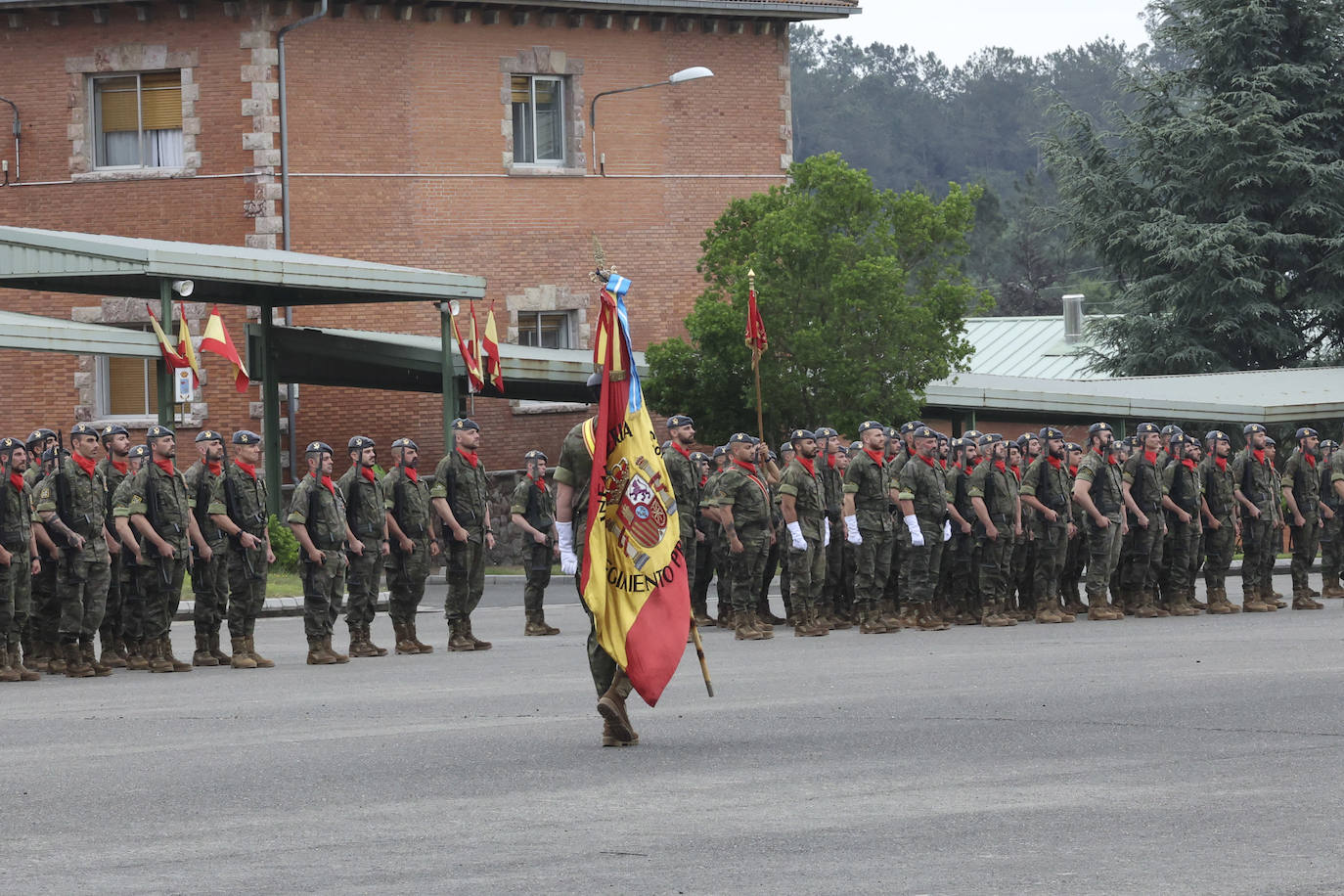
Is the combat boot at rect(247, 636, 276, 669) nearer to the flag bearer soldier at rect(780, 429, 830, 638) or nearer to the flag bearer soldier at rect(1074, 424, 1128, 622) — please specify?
the flag bearer soldier at rect(780, 429, 830, 638)

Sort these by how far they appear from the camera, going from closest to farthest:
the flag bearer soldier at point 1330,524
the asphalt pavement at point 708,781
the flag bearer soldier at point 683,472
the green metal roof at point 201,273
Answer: the asphalt pavement at point 708,781 → the flag bearer soldier at point 683,472 → the flag bearer soldier at point 1330,524 → the green metal roof at point 201,273

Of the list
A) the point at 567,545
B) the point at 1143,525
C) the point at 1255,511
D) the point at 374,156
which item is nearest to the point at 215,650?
the point at 567,545

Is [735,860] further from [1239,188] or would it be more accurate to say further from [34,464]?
[1239,188]

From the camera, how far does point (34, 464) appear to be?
17984mm

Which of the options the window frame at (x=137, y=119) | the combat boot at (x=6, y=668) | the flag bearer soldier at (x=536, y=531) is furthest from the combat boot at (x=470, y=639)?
the window frame at (x=137, y=119)

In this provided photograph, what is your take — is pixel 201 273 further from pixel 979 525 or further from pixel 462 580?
pixel 979 525

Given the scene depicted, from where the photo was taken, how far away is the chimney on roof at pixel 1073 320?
59938 mm

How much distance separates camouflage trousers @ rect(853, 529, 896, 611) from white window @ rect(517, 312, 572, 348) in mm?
20024

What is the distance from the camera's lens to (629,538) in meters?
11.2

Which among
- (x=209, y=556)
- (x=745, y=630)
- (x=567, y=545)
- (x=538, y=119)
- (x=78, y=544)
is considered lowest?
(x=745, y=630)

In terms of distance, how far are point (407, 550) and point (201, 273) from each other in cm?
1066

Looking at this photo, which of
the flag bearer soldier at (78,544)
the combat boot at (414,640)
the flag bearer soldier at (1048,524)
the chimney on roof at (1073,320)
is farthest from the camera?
the chimney on roof at (1073,320)

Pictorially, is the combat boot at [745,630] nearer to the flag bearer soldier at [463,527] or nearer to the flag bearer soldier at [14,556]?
the flag bearer soldier at [463,527]

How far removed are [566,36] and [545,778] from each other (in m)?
30.0
